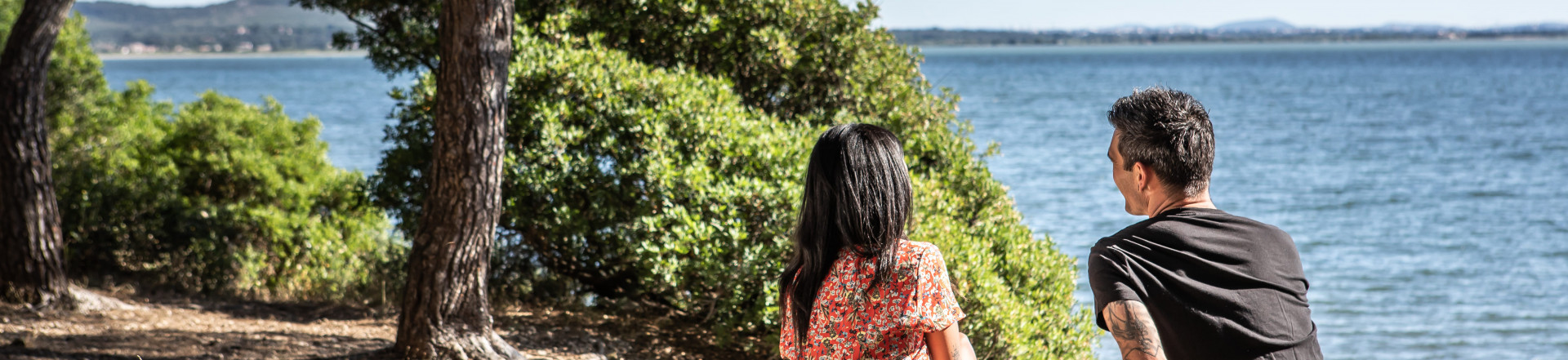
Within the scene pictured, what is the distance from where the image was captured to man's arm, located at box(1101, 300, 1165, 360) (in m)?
1.90

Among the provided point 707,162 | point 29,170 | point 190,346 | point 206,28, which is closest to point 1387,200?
point 707,162

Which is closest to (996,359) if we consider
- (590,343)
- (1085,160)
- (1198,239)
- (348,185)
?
(590,343)

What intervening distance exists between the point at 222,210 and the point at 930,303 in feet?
25.9

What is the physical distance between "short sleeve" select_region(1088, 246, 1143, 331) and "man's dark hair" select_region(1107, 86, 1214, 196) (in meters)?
0.26

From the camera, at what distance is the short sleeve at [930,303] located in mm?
2334

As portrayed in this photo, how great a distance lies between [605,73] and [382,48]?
2.15 meters

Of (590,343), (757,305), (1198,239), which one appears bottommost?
(590,343)

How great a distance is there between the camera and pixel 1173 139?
208 cm

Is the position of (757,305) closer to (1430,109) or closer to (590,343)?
(590,343)

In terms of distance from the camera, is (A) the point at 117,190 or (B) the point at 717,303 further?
(A) the point at 117,190

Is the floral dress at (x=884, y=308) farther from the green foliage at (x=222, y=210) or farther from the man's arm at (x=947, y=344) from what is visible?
the green foliage at (x=222, y=210)

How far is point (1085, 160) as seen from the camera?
2386 centimetres

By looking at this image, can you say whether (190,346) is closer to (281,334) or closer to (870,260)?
(281,334)

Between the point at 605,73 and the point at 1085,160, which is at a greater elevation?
the point at 605,73
